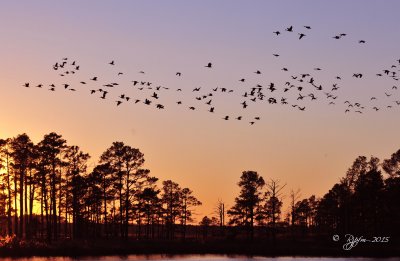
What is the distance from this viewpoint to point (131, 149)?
311 ft

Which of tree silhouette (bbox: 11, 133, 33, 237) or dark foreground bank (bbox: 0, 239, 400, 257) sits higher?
tree silhouette (bbox: 11, 133, 33, 237)

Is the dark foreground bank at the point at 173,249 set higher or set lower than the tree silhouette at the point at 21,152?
lower
